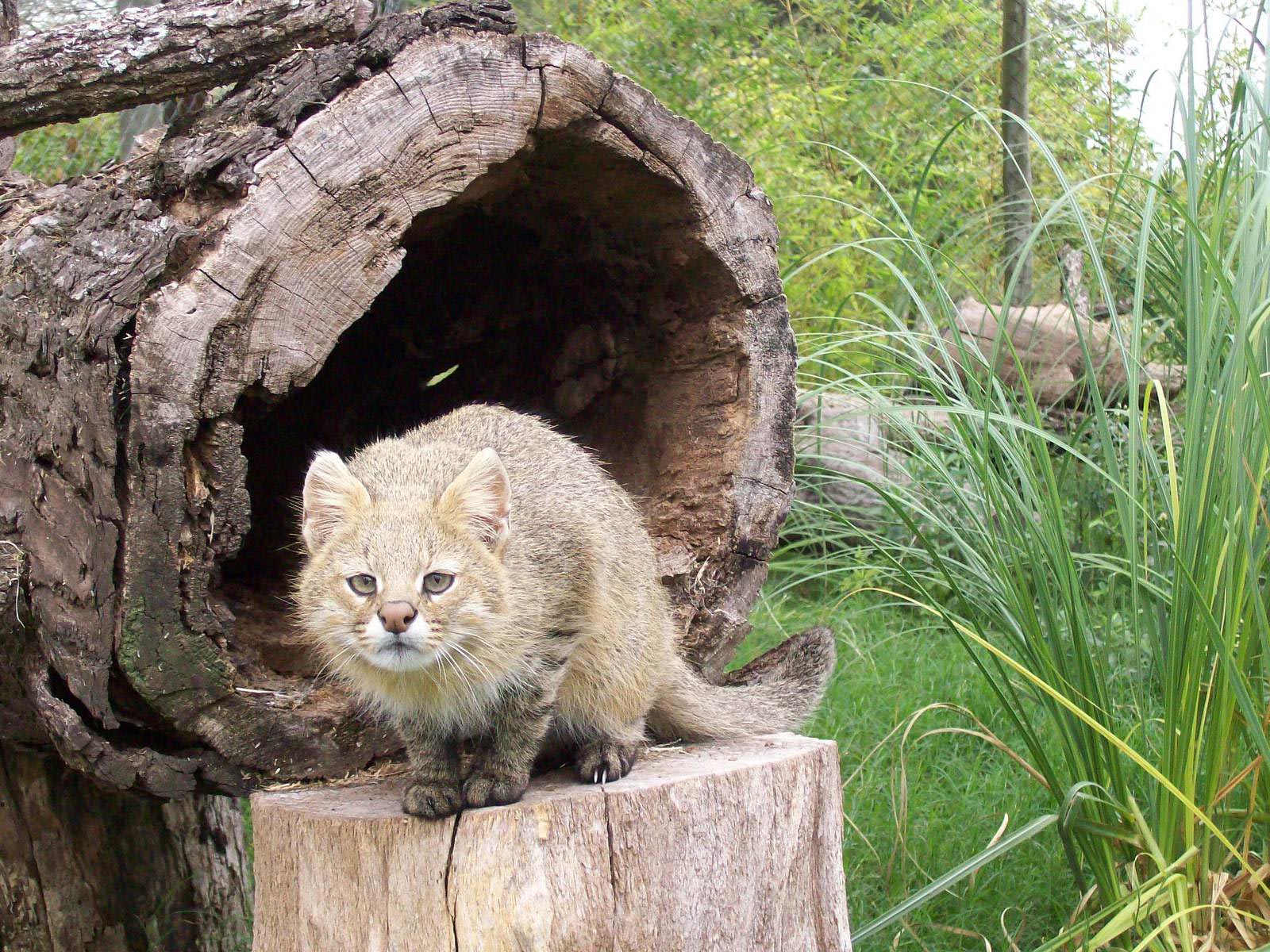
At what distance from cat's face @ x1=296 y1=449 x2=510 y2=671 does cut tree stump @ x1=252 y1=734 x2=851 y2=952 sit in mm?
408

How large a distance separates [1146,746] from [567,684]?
1.63 meters

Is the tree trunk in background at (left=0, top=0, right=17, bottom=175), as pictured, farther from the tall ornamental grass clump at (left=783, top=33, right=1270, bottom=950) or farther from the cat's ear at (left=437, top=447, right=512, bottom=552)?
the tall ornamental grass clump at (left=783, top=33, right=1270, bottom=950)

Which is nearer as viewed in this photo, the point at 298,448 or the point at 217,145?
the point at 217,145

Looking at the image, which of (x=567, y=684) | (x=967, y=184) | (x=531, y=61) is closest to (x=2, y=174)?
(x=531, y=61)

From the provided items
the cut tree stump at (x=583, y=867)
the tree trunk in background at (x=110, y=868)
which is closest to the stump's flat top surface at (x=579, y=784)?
the cut tree stump at (x=583, y=867)

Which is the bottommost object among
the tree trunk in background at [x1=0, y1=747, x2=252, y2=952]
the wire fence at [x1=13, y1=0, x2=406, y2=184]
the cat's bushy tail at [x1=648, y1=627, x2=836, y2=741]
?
the tree trunk in background at [x1=0, y1=747, x2=252, y2=952]

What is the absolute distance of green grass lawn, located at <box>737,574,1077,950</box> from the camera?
3.92 metres

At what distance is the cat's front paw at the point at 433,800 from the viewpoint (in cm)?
290

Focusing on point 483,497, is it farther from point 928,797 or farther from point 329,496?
point 928,797

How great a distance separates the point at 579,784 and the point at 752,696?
2.66ft

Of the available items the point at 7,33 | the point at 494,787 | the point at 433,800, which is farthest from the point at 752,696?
the point at 7,33

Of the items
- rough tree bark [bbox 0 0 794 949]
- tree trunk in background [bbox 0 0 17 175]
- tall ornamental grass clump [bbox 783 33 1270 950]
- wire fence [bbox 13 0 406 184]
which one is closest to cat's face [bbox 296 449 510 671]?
rough tree bark [bbox 0 0 794 949]

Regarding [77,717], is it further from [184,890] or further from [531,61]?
[531,61]

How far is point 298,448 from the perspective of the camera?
16.4 feet
